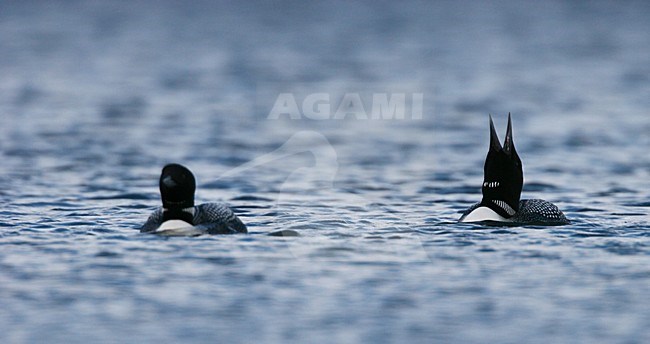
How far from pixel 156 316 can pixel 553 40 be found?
98.4 ft

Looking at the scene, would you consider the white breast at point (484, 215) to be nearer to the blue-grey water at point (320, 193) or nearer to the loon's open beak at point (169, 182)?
the blue-grey water at point (320, 193)

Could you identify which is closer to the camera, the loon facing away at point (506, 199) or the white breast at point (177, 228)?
the white breast at point (177, 228)

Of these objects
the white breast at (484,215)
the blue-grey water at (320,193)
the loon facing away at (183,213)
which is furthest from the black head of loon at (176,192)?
the white breast at (484,215)

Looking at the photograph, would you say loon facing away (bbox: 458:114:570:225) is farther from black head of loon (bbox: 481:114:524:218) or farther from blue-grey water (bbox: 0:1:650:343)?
blue-grey water (bbox: 0:1:650:343)

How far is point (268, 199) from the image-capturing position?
1446cm

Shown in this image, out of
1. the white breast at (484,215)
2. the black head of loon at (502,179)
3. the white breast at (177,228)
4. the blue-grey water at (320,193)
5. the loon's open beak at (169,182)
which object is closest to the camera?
the blue-grey water at (320,193)

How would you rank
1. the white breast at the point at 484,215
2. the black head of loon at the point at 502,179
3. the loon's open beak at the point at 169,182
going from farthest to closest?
the black head of loon at the point at 502,179 < the white breast at the point at 484,215 < the loon's open beak at the point at 169,182

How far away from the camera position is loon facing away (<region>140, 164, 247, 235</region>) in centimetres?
1139

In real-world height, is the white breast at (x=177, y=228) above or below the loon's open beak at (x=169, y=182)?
below

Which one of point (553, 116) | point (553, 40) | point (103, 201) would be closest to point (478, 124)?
point (553, 116)

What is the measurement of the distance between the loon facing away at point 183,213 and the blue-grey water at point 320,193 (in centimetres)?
12

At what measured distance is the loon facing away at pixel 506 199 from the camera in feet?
40.3

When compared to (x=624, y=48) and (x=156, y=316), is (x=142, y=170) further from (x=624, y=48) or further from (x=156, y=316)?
(x=624, y=48)

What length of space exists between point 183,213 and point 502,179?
114 inches
